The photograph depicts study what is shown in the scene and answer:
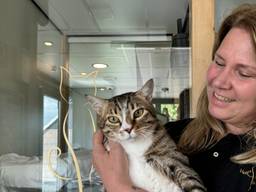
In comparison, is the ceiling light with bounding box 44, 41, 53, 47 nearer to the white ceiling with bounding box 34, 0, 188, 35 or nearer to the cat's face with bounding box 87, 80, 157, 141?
the white ceiling with bounding box 34, 0, 188, 35

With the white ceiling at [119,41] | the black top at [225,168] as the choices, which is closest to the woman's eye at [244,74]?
the black top at [225,168]

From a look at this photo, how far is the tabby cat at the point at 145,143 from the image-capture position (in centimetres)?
94

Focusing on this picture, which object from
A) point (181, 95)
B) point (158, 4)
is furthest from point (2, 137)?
point (158, 4)

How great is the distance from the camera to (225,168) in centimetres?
90

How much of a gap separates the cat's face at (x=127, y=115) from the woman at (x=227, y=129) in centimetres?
8

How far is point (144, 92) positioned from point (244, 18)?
1.17ft

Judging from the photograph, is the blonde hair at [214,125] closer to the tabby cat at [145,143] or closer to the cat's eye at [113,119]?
the tabby cat at [145,143]

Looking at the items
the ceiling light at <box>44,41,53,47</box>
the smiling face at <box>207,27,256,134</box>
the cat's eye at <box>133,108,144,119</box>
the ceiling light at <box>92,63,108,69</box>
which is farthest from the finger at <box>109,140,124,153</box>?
the ceiling light at <box>44,41,53,47</box>

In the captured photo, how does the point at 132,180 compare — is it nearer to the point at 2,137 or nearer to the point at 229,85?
the point at 229,85

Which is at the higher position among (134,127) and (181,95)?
(181,95)

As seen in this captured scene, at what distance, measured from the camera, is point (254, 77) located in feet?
2.83

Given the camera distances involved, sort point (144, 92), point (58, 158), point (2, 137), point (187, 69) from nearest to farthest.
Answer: point (144, 92) → point (187, 69) → point (58, 158) → point (2, 137)

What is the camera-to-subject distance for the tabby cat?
0.94 m

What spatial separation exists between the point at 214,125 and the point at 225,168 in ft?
0.42
